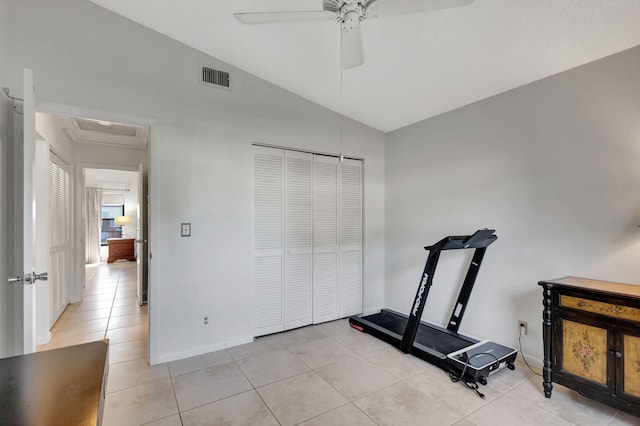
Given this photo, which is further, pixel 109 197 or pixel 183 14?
pixel 109 197

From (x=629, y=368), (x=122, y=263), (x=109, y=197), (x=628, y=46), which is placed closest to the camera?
(x=629, y=368)

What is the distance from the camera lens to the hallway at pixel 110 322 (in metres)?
3.07

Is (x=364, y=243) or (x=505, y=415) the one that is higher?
(x=364, y=243)

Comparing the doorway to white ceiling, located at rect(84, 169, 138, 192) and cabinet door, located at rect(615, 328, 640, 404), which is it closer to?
white ceiling, located at rect(84, 169, 138, 192)

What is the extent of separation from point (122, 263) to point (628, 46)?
1084 centimetres

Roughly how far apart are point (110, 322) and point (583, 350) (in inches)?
194

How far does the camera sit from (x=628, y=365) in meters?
1.88

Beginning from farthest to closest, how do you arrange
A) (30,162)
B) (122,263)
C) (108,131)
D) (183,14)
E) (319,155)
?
1. (122,263)
2. (108,131)
3. (319,155)
4. (183,14)
5. (30,162)

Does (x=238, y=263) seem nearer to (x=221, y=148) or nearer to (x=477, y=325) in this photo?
(x=221, y=148)

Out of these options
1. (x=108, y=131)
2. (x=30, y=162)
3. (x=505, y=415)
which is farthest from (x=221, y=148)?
(x=505, y=415)

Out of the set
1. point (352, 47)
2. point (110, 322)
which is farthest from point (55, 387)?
point (110, 322)

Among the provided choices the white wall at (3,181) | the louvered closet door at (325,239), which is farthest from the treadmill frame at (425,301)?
the white wall at (3,181)

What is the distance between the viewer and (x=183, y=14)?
248 cm

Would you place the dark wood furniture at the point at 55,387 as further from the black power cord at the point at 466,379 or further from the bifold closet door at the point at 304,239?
the black power cord at the point at 466,379
